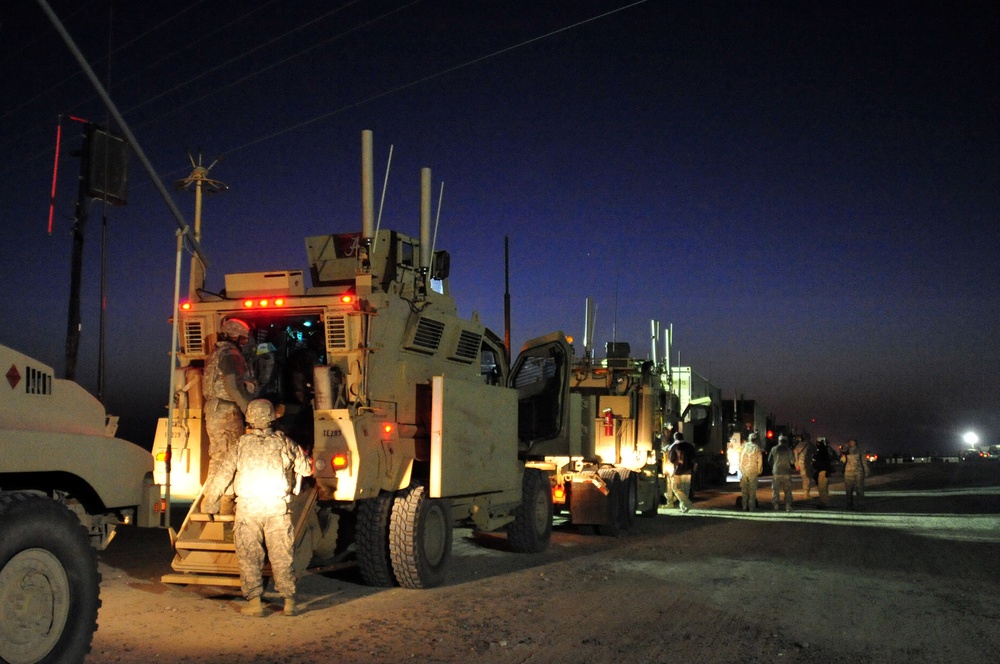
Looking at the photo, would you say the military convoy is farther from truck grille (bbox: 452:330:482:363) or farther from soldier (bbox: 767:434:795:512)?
soldier (bbox: 767:434:795:512)

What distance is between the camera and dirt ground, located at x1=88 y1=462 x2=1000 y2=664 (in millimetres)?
6855

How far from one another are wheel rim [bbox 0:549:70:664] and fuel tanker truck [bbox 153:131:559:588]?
2.59m

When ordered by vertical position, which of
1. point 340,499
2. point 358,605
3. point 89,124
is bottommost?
point 358,605

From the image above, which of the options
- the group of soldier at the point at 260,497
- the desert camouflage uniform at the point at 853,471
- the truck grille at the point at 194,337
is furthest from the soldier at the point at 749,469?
the group of soldier at the point at 260,497

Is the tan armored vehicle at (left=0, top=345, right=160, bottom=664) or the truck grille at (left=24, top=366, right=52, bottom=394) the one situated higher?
the truck grille at (left=24, top=366, right=52, bottom=394)

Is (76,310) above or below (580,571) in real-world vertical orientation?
above

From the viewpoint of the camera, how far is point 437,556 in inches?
382

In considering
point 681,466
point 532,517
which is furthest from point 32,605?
point 681,466

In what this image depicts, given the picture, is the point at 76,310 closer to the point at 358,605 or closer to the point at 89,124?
the point at 89,124

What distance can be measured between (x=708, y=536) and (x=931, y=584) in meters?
4.65

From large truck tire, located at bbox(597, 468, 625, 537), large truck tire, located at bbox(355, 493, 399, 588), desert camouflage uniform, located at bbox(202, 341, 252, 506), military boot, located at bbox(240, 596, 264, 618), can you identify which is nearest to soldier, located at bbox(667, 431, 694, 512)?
large truck tire, located at bbox(597, 468, 625, 537)

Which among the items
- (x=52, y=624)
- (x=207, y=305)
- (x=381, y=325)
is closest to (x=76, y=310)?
(x=207, y=305)

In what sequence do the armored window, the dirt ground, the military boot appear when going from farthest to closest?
the armored window
the military boot
the dirt ground

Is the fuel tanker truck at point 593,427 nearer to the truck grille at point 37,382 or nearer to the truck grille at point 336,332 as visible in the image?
the truck grille at point 336,332
